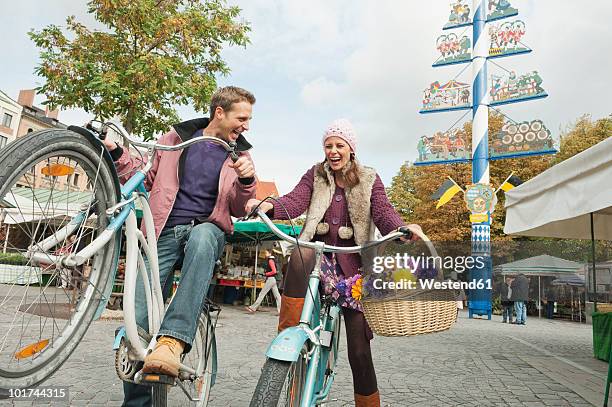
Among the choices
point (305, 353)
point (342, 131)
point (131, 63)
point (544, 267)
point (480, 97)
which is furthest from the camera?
point (544, 267)

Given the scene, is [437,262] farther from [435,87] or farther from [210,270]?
[435,87]

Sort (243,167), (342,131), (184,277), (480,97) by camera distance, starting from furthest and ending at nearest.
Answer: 1. (480,97)
2. (342,131)
3. (243,167)
4. (184,277)

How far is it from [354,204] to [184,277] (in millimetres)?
1027

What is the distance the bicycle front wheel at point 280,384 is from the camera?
1.75 metres

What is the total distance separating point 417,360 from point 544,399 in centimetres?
224

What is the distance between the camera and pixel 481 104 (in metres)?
17.1

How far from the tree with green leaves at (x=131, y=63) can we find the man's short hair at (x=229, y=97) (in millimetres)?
7596

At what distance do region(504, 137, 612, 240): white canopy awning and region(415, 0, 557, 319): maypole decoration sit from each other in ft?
30.2

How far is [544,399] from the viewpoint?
4.42 meters

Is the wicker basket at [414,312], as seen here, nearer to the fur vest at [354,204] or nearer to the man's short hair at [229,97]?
the fur vest at [354,204]

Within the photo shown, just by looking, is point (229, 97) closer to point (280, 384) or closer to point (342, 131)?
point (342, 131)

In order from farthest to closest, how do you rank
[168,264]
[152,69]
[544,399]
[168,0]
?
1. [168,0]
2. [152,69]
3. [544,399]
4. [168,264]

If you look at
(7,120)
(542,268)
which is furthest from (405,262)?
(7,120)

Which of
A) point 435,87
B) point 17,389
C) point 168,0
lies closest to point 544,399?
point 17,389
